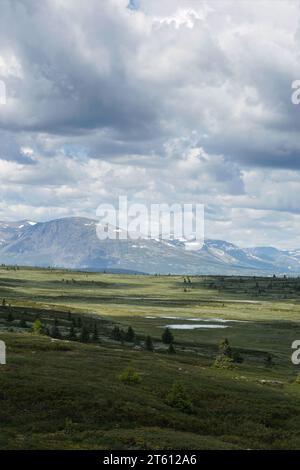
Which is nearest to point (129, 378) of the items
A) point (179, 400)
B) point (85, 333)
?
point (179, 400)

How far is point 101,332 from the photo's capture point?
14125cm

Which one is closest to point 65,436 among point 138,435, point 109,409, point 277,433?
point 138,435

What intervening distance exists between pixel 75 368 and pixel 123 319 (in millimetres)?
128281

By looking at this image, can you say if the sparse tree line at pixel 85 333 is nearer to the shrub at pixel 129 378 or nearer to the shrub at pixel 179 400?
the shrub at pixel 129 378

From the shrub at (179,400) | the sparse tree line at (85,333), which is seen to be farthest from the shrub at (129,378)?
the sparse tree line at (85,333)

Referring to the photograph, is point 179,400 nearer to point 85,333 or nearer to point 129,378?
point 129,378

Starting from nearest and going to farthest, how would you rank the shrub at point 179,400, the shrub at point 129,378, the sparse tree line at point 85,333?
the shrub at point 179,400
the shrub at point 129,378
the sparse tree line at point 85,333

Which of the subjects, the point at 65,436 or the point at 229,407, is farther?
the point at 229,407

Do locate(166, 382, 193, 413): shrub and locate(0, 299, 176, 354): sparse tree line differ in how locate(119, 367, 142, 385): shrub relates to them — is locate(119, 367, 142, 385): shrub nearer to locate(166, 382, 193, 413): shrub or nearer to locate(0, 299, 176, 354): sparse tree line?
locate(166, 382, 193, 413): shrub

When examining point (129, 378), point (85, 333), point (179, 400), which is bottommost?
point (85, 333)

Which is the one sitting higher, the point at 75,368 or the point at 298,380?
the point at 75,368

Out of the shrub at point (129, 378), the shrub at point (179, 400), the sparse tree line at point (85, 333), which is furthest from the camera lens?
the sparse tree line at point (85, 333)

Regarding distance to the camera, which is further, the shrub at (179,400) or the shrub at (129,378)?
the shrub at (129,378)
